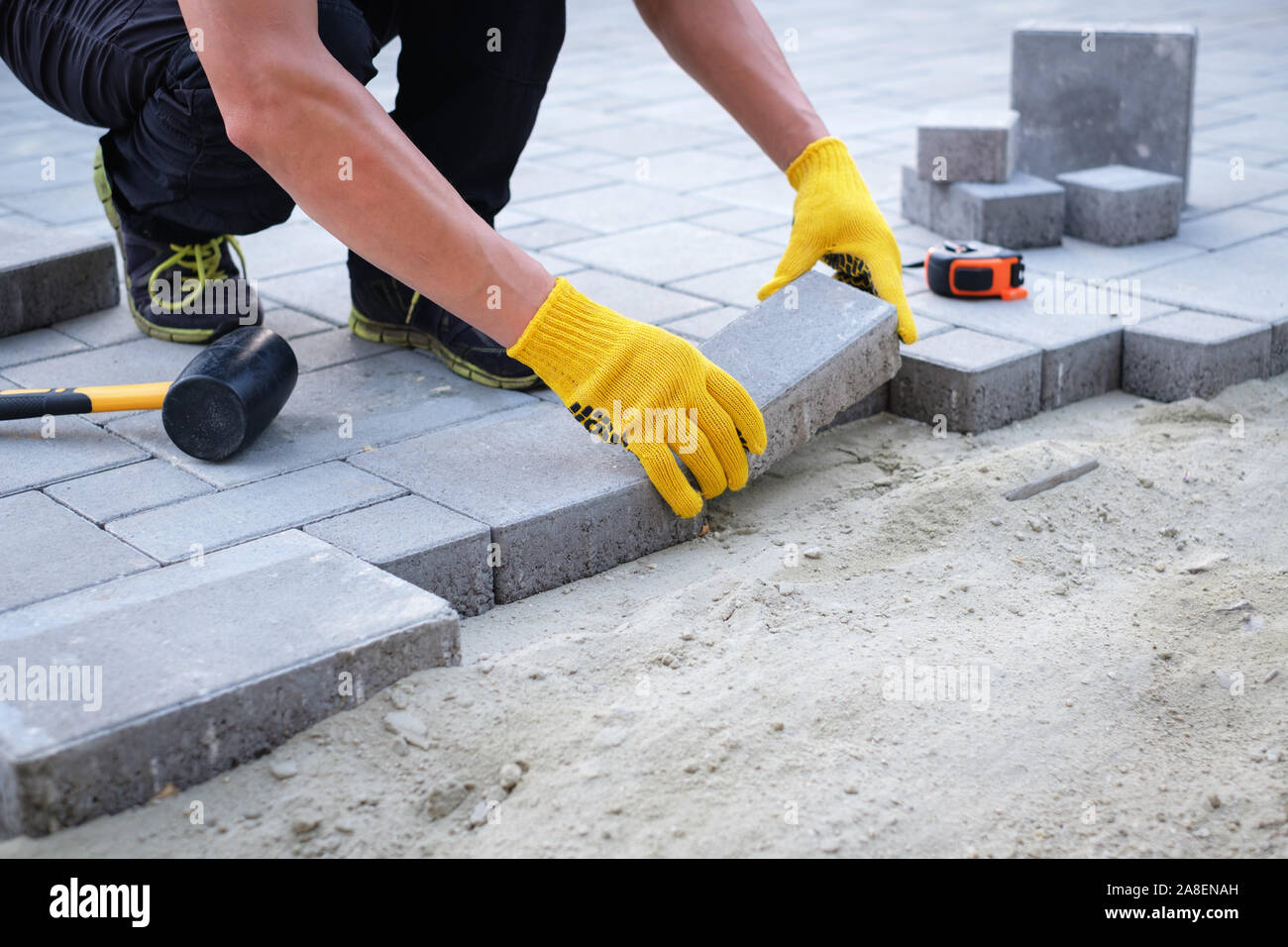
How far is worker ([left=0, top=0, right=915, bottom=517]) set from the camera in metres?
2.10

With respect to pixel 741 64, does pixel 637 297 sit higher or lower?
lower

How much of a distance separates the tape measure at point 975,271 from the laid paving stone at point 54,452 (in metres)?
2.04

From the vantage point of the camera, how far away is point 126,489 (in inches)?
93.8

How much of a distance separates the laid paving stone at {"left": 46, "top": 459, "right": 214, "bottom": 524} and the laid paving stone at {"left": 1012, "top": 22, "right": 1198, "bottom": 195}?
3.35 m

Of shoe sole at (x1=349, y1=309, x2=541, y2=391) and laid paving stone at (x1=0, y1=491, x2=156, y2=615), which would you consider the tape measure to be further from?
laid paving stone at (x1=0, y1=491, x2=156, y2=615)

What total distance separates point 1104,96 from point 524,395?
105 inches

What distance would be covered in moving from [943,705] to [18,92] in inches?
279

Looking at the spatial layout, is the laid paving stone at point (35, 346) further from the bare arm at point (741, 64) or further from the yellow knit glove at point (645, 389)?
the bare arm at point (741, 64)

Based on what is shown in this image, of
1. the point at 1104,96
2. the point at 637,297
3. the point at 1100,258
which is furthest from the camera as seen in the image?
the point at 1104,96

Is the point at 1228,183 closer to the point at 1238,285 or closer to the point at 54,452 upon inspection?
the point at 1238,285

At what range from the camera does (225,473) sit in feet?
8.00

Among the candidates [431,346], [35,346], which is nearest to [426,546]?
[431,346]

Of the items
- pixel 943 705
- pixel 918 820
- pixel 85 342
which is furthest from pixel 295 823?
pixel 85 342

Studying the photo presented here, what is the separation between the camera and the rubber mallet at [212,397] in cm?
242
